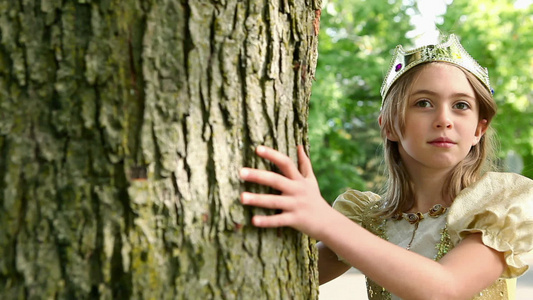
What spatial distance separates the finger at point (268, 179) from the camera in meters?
1.49

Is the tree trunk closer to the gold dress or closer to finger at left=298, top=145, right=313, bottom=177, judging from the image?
finger at left=298, top=145, right=313, bottom=177

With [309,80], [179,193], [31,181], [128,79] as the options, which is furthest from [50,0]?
[309,80]

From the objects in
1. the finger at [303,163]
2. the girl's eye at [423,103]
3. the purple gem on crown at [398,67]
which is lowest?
the finger at [303,163]

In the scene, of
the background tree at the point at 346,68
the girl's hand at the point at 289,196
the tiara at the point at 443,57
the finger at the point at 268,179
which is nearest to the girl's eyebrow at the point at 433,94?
the tiara at the point at 443,57

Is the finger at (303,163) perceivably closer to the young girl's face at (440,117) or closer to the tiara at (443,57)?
the young girl's face at (440,117)

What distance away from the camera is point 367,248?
1735mm

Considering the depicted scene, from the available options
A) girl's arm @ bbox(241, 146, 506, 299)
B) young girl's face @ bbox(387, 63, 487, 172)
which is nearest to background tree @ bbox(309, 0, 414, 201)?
young girl's face @ bbox(387, 63, 487, 172)

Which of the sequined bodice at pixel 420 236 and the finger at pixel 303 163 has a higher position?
the finger at pixel 303 163

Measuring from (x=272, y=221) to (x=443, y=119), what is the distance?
1099 millimetres

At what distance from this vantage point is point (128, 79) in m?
1.38

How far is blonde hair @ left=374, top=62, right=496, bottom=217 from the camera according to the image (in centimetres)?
249

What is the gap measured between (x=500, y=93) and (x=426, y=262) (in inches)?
455

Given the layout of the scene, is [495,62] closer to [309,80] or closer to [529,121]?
[529,121]

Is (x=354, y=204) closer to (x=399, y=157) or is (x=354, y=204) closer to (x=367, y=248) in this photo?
(x=399, y=157)
